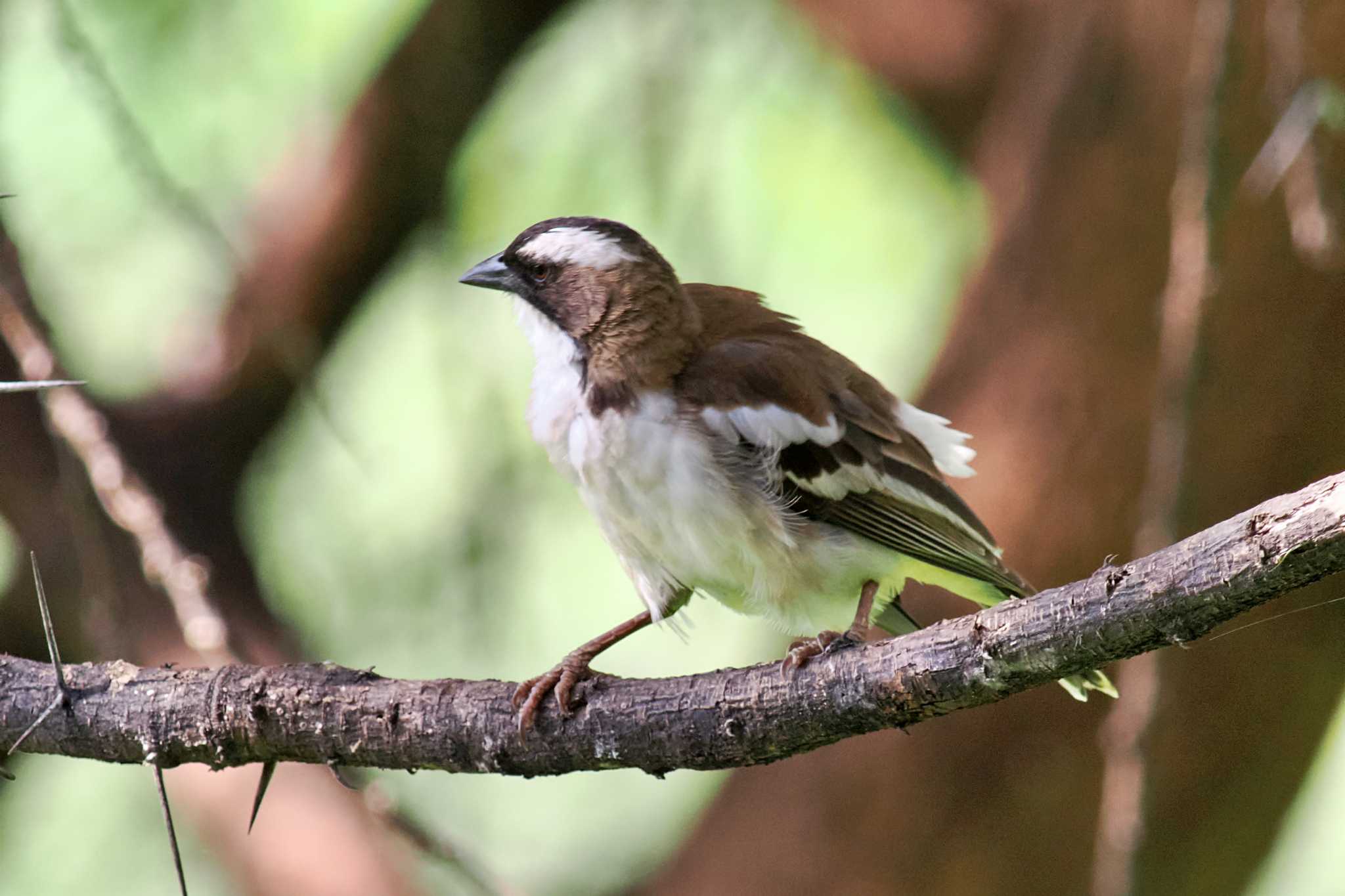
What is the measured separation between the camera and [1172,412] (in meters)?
2.81

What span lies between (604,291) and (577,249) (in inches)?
4.9

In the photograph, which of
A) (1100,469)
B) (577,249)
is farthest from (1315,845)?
(577,249)

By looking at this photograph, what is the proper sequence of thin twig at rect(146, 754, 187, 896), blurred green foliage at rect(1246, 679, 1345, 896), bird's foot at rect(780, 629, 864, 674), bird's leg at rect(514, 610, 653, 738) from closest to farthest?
thin twig at rect(146, 754, 187, 896) → bird's foot at rect(780, 629, 864, 674) → bird's leg at rect(514, 610, 653, 738) → blurred green foliage at rect(1246, 679, 1345, 896)

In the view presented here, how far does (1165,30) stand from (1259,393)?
3.42 ft

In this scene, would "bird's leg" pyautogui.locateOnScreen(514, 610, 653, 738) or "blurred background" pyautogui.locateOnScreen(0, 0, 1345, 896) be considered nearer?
"bird's leg" pyautogui.locateOnScreen(514, 610, 653, 738)

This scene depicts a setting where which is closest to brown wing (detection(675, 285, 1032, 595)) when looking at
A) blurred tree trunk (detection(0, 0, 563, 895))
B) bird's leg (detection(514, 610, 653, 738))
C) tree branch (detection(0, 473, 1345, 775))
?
bird's leg (detection(514, 610, 653, 738))

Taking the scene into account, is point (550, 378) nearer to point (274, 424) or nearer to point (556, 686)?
point (556, 686)

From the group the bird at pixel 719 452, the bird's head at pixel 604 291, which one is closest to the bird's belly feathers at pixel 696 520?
the bird at pixel 719 452

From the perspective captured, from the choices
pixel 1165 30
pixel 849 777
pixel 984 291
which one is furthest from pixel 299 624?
pixel 1165 30

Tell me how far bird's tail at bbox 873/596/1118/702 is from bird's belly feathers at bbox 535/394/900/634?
0.24 m

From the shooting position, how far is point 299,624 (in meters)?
4.58

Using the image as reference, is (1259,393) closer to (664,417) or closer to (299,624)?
(664,417)

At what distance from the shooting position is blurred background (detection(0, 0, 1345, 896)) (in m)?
3.32

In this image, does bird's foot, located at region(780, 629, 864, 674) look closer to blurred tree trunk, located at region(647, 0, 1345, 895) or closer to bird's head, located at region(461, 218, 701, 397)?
bird's head, located at region(461, 218, 701, 397)
